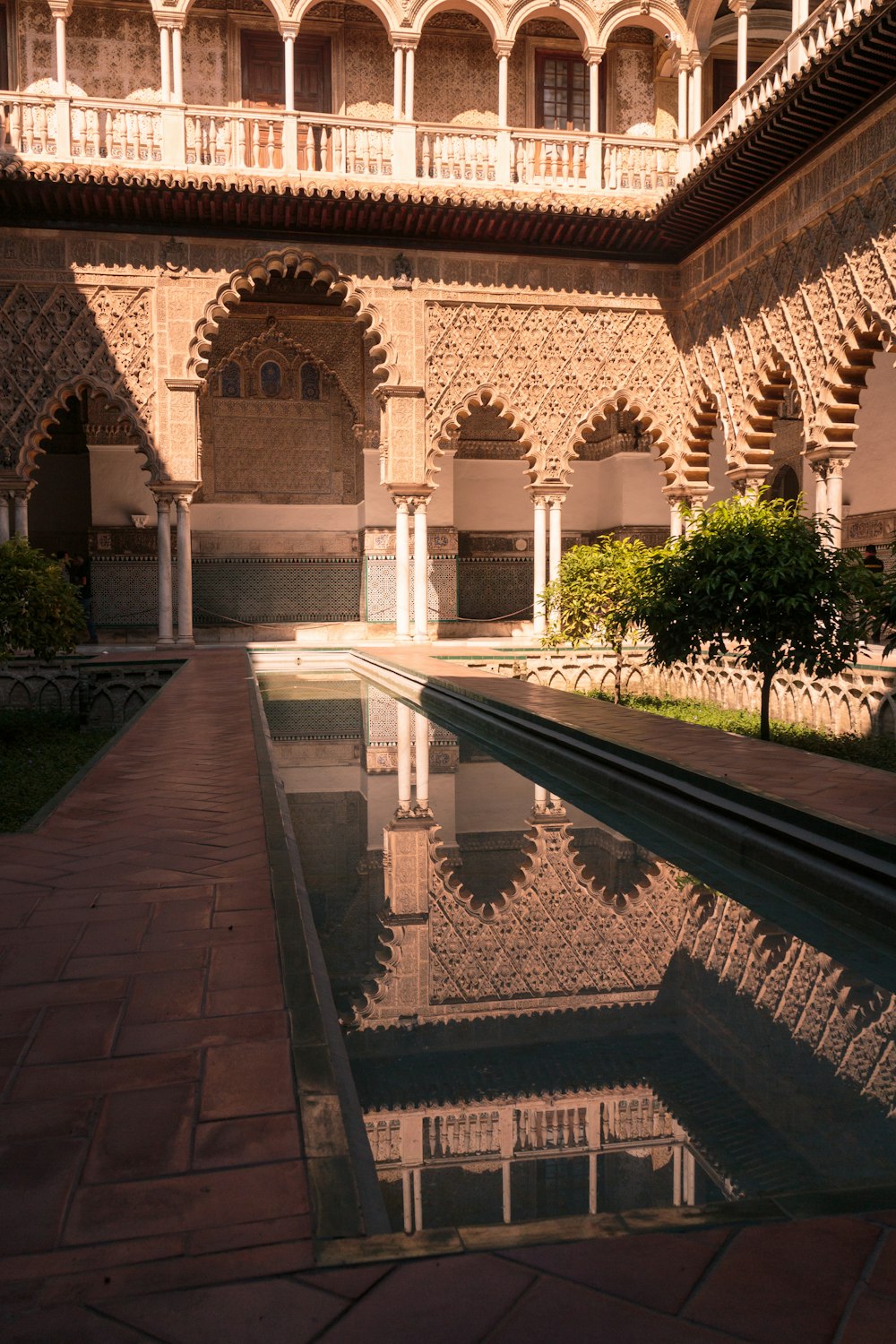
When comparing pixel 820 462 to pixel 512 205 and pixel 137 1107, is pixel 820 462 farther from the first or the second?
pixel 137 1107

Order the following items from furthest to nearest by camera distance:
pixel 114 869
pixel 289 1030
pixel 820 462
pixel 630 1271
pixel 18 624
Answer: pixel 820 462
pixel 18 624
pixel 114 869
pixel 289 1030
pixel 630 1271

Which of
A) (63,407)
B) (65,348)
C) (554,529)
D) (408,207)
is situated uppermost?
(408,207)

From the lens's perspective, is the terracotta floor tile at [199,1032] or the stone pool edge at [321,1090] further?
the terracotta floor tile at [199,1032]

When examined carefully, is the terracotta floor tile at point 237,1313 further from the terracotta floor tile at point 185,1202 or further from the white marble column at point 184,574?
the white marble column at point 184,574

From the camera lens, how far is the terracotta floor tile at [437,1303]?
1.11 m

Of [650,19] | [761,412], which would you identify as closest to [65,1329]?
[761,412]

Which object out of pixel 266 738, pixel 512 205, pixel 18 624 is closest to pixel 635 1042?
pixel 266 738

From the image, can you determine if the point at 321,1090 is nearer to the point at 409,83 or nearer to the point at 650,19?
the point at 409,83

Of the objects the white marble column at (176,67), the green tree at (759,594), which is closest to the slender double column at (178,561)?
the white marble column at (176,67)

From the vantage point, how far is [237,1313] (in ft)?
3.72

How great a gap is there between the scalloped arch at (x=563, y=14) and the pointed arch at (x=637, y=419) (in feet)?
13.9

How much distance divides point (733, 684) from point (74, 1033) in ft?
28.6

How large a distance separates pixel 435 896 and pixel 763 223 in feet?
33.9

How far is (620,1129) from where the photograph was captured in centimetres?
171
